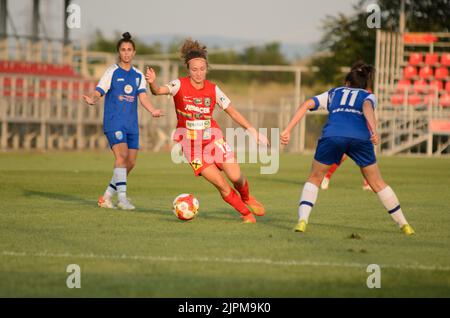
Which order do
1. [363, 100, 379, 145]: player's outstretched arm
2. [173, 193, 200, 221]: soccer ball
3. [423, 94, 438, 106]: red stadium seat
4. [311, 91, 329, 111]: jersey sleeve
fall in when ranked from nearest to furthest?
[363, 100, 379, 145]: player's outstretched arm
[311, 91, 329, 111]: jersey sleeve
[173, 193, 200, 221]: soccer ball
[423, 94, 438, 106]: red stadium seat

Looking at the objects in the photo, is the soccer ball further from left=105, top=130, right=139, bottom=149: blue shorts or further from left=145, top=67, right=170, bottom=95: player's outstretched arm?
left=105, top=130, right=139, bottom=149: blue shorts

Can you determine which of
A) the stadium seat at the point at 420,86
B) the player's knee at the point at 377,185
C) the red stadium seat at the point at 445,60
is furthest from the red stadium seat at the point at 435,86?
the player's knee at the point at 377,185

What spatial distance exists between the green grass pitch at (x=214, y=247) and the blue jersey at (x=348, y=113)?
106cm

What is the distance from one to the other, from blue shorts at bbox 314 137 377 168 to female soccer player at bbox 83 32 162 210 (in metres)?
3.51

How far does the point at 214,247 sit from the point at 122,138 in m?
4.48

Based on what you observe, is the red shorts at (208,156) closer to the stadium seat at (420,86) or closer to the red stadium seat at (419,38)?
the stadium seat at (420,86)

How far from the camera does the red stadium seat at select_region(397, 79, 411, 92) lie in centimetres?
3606

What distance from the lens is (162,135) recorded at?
118 feet

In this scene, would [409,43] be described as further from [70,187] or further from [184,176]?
[70,187]

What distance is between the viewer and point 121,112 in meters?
13.2

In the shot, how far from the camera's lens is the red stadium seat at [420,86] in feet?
118

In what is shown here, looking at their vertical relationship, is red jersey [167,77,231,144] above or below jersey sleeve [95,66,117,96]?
below

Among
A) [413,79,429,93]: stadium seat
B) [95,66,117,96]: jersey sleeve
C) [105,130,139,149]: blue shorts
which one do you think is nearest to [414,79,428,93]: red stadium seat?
[413,79,429,93]: stadium seat
